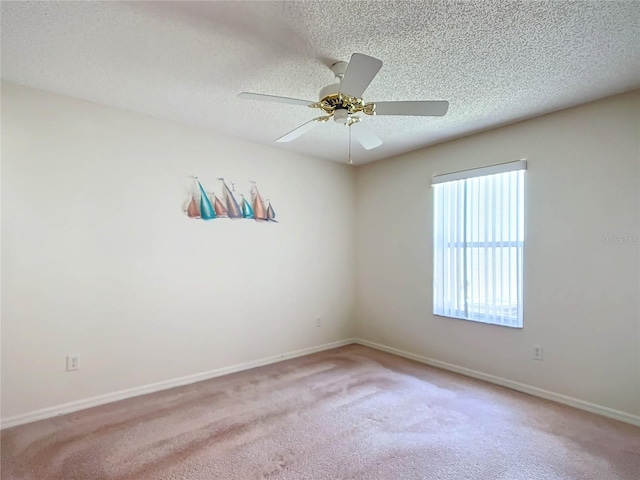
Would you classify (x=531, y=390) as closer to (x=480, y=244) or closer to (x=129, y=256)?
(x=480, y=244)

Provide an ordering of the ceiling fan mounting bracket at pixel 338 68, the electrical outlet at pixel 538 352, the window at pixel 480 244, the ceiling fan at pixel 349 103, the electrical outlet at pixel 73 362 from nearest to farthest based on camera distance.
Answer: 1. the ceiling fan at pixel 349 103
2. the ceiling fan mounting bracket at pixel 338 68
3. the electrical outlet at pixel 73 362
4. the electrical outlet at pixel 538 352
5. the window at pixel 480 244

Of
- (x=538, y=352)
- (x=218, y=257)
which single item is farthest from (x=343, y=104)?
(x=538, y=352)

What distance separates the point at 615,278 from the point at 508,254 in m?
0.80

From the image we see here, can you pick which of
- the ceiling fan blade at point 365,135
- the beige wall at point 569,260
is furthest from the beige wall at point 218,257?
the ceiling fan blade at point 365,135

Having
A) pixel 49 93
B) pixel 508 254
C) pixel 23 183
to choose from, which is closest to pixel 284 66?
pixel 49 93

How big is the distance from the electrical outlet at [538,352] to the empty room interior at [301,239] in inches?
1.0

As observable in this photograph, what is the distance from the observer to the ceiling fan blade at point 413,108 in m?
2.10

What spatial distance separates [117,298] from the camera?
299cm

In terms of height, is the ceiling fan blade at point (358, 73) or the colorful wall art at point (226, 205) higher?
the ceiling fan blade at point (358, 73)

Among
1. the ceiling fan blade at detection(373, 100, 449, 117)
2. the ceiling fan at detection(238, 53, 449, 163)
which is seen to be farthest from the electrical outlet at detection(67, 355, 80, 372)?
the ceiling fan blade at detection(373, 100, 449, 117)

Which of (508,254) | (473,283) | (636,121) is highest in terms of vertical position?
(636,121)

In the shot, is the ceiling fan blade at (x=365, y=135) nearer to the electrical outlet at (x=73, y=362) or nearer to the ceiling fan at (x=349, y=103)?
the ceiling fan at (x=349, y=103)

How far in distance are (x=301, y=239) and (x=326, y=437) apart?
7.79ft

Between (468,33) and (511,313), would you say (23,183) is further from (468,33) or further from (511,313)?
(511,313)
